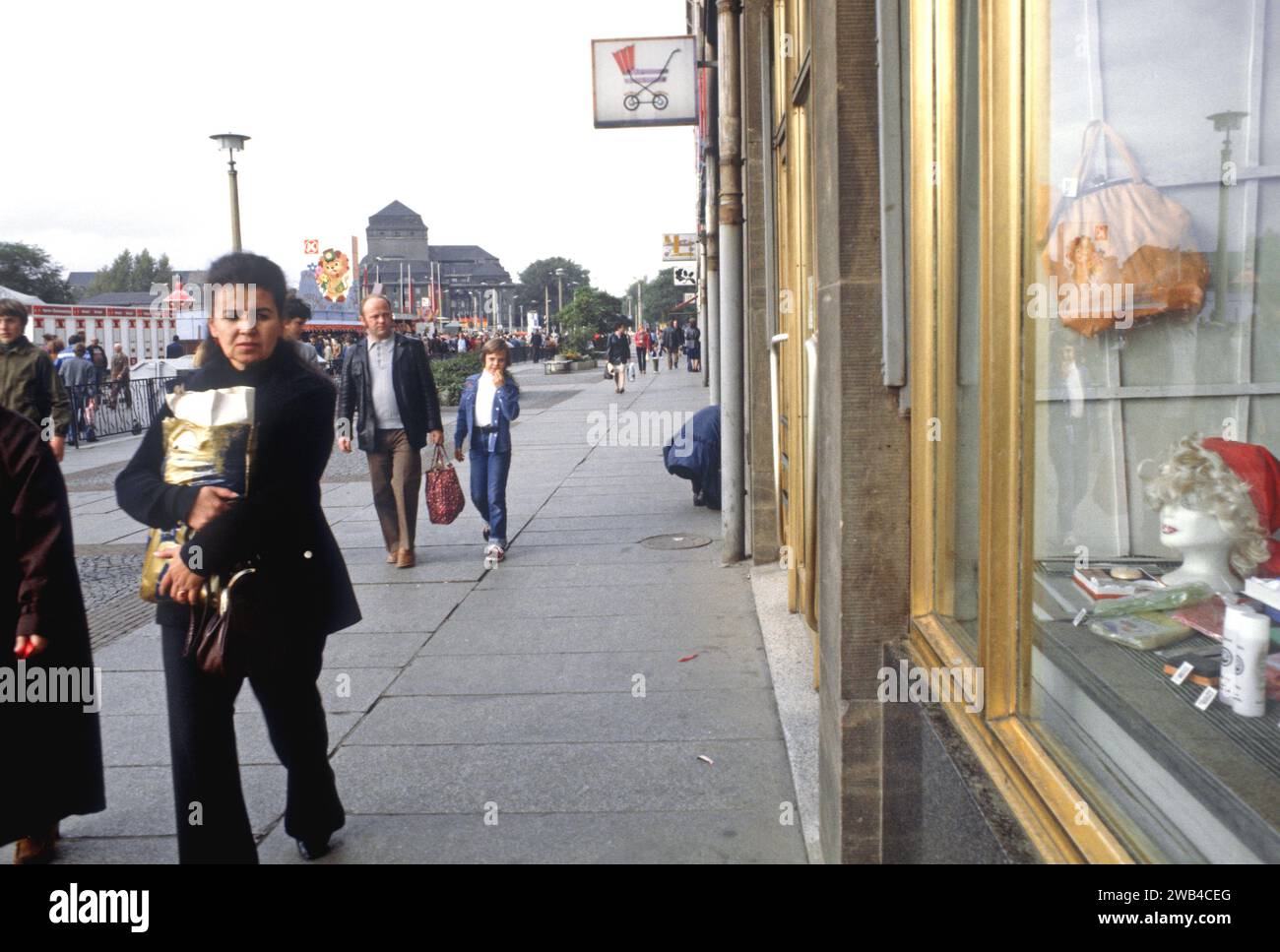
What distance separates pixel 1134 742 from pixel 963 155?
4.51ft

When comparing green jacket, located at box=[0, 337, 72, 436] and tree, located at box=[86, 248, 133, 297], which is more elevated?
tree, located at box=[86, 248, 133, 297]

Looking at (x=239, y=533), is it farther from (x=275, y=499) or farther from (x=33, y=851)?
Result: (x=33, y=851)

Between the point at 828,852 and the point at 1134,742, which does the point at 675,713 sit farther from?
the point at 1134,742

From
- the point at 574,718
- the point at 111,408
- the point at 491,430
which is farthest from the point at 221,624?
the point at 111,408

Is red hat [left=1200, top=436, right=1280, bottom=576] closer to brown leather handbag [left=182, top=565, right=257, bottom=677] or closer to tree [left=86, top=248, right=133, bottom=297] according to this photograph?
brown leather handbag [left=182, top=565, right=257, bottom=677]

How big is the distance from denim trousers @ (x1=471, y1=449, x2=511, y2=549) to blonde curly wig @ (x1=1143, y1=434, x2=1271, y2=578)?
21.1 feet

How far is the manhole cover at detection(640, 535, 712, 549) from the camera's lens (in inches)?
356

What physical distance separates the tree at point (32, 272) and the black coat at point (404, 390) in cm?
12087

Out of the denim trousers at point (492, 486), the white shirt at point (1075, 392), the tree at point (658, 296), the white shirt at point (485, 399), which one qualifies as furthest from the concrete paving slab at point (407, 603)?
the tree at point (658, 296)

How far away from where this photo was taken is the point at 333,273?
54938 millimetres

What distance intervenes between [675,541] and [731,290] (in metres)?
2.07

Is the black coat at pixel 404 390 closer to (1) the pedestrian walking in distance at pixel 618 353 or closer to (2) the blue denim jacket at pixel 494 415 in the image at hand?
(2) the blue denim jacket at pixel 494 415

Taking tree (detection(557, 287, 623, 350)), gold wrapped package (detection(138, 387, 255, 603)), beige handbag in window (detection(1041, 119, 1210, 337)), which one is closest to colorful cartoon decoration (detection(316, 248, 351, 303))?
tree (detection(557, 287, 623, 350))

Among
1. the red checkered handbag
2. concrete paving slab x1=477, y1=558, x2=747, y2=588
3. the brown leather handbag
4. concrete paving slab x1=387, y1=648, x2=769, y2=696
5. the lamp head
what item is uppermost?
the lamp head
